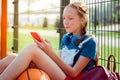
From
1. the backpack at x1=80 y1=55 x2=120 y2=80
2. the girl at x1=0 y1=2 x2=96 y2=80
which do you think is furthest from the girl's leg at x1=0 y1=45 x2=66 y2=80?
the backpack at x1=80 y1=55 x2=120 y2=80

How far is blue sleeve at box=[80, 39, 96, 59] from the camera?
10.5ft

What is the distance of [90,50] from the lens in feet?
10.6

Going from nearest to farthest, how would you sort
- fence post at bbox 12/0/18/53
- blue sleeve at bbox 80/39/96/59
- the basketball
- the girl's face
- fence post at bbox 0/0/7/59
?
the basketball
blue sleeve at bbox 80/39/96/59
the girl's face
fence post at bbox 0/0/7/59
fence post at bbox 12/0/18/53

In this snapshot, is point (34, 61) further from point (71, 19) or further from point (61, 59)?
point (71, 19)

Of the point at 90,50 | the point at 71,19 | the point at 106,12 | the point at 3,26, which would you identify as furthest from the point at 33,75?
the point at 3,26

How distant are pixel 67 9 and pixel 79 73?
641 millimetres

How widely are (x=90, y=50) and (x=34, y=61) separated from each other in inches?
20.4

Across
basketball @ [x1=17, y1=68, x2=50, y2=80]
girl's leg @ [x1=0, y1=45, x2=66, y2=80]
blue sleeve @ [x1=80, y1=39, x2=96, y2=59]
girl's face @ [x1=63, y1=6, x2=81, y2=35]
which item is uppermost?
girl's face @ [x1=63, y1=6, x2=81, y2=35]

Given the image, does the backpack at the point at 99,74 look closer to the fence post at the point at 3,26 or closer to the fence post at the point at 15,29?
the fence post at the point at 3,26

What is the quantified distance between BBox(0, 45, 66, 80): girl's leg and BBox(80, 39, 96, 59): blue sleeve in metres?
0.28

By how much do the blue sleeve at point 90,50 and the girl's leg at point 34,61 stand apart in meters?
0.28

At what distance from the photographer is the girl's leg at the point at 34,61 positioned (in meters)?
3.11

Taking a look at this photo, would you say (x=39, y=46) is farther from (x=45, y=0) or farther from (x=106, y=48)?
(x=45, y=0)

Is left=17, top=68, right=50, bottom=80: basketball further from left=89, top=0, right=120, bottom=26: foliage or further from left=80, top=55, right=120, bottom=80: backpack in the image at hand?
left=89, top=0, right=120, bottom=26: foliage
